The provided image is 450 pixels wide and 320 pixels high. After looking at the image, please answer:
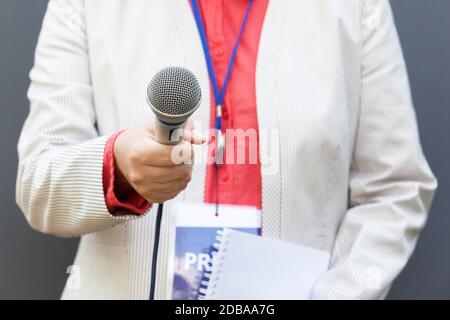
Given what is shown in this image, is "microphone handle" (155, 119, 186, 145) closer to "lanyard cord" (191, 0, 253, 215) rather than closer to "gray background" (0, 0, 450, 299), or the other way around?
"lanyard cord" (191, 0, 253, 215)

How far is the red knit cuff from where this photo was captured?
78 cm

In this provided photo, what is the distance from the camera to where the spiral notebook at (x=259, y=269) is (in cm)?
95

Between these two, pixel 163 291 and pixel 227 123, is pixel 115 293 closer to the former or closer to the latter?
pixel 163 291

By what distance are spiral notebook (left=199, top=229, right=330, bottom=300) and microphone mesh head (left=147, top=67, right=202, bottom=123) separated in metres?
0.41

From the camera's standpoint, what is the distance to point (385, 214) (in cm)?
106

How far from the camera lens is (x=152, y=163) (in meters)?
0.64

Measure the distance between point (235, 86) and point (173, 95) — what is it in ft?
1.51

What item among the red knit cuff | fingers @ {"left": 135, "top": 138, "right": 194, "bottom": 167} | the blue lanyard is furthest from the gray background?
fingers @ {"left": 135, "top": 138, "right": 194, "bottom": 167}

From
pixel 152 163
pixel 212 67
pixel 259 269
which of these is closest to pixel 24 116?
pixel 212 67

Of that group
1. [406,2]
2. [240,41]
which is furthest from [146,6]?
[406,2]

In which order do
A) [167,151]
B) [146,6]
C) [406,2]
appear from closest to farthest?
1. [167,151]
2. [146,6]
3. [406,2]

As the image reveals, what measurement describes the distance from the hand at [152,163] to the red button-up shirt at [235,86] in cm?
26

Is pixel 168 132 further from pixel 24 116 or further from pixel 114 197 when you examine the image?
pixel 24 116

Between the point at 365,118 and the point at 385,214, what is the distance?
0.17m
